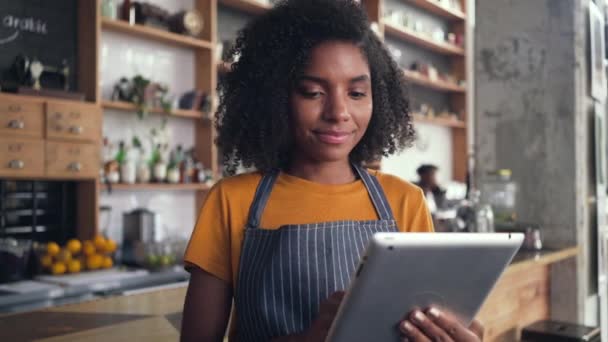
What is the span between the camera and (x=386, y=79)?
1.26 metres

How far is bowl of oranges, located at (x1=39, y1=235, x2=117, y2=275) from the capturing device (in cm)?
304

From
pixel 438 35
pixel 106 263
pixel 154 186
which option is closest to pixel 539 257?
A: pixel 106 263

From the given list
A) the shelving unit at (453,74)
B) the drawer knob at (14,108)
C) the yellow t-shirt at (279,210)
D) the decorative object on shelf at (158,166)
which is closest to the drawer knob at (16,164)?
the drawer knob at (14,108)

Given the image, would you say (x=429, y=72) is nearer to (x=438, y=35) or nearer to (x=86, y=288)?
(x=438, y=35)

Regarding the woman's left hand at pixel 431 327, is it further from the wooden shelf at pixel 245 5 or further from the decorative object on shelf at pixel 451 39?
the decorative object on shelf at pixel 451 39

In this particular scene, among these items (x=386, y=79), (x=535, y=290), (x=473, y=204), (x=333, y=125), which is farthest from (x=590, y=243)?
(x=333, y=125)

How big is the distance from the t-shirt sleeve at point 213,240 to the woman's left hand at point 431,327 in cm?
35

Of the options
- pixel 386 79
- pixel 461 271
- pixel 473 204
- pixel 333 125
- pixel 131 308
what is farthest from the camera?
pixel 473 204

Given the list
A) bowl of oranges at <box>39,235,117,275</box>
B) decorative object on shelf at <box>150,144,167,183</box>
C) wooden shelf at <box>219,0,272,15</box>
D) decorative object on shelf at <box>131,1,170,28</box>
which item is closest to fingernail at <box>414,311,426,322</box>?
bowl of oranges at <box>39,235,117,275</box>

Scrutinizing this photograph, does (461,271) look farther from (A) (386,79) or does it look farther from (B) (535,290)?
(B) (535,290)

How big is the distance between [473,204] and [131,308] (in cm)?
154

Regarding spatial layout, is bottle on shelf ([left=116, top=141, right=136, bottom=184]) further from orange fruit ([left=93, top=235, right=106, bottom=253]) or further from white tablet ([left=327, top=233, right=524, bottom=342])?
white tablet ([left=327, top=233, right=524, bottom=342])

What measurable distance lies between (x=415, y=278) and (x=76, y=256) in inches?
107

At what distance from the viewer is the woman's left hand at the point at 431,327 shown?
873mm
